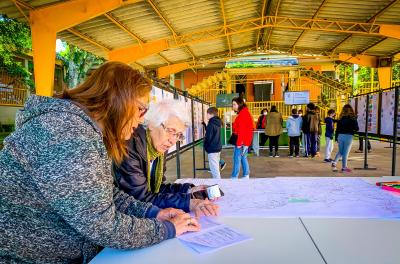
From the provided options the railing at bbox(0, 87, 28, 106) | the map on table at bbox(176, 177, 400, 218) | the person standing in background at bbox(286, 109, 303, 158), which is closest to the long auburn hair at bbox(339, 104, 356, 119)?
the person standing in background at bbox(286, 109, 303, 158)

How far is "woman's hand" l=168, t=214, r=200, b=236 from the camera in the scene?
4.42 ft

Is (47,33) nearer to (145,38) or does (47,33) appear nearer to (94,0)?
(94,0)

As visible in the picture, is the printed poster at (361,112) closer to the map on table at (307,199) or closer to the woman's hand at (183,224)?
the map on table at (307,199)

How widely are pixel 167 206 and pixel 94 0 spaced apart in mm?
7071

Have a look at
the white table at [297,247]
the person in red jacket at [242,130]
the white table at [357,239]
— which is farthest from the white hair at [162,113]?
the person in red jacket at [242,130]

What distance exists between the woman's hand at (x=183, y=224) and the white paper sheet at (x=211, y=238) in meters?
0.02

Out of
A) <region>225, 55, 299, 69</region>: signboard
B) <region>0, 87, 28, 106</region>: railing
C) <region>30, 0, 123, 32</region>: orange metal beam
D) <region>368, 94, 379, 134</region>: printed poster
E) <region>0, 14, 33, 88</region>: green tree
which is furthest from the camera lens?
<region>0, 87, 28, 106</region>: railing

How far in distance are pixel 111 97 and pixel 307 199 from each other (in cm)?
129

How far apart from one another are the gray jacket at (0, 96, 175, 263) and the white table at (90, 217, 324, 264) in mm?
59

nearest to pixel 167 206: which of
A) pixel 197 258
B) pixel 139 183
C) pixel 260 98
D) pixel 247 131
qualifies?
pixel 139 183

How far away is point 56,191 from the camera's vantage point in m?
0.97

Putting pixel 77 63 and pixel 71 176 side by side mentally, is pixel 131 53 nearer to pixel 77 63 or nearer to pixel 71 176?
pixel 77 63

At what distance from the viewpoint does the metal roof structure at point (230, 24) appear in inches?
363

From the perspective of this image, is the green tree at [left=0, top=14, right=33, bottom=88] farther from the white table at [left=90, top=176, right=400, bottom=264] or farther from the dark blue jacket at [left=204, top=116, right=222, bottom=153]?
the white table at [left=90, top=176, right=400, bottom=264]
